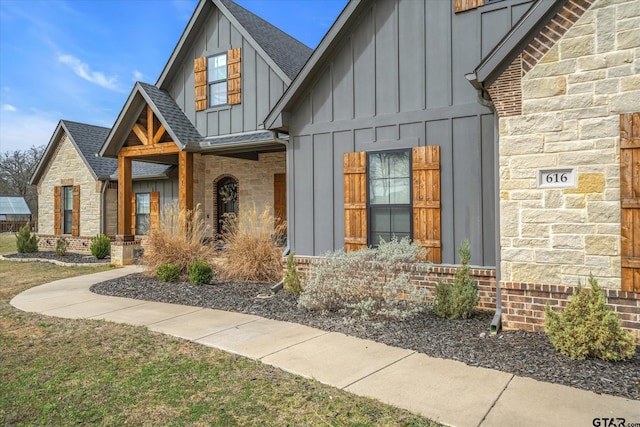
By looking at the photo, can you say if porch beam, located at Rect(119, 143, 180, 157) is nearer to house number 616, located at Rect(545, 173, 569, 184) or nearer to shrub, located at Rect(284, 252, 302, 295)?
shrub, located at Rect(284, 252, 302, 295)

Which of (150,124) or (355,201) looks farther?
(150,124)

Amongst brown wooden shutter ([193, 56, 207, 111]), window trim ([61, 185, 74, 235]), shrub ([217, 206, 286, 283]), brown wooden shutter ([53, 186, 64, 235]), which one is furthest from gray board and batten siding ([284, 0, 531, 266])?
brown wooden shutter ([53, 186, 64, 235])

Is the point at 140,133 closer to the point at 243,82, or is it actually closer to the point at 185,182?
the point at 185,182

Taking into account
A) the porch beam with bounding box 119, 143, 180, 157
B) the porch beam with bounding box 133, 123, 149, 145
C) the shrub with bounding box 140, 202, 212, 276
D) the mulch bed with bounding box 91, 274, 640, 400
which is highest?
the porch beam with bounding box 133, 123, 149, 145

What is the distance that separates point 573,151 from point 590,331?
2077 millimetres

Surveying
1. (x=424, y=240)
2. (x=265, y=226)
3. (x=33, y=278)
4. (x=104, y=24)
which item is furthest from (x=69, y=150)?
(x=424, y=240)

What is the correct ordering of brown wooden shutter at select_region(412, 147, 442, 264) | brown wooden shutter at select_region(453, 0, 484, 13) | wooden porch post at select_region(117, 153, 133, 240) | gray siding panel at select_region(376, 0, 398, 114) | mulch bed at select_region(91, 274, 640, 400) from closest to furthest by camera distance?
mulch bed at select_region(91, 274, 640, 400), brown wooden shutter at select_region(453, 0, 484, 13), brown wooden shutter at select_region(412, 147, 442, 264), gray siding panel at select_region(376, 0, 398, 114), wooden porch post at select_region(117, 153, 133, 240)

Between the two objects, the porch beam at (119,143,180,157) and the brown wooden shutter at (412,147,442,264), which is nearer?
the brown wooden shutter at (412,147,442,264)

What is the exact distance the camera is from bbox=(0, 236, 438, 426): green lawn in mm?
3443

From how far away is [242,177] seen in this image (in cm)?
1412

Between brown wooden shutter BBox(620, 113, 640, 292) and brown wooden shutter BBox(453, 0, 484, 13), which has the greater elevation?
brown wooden shutter BBox(453, 0, 484, 13)

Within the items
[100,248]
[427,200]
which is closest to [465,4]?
[427,200]

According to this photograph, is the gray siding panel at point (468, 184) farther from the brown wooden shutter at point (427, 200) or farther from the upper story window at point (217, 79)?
the upper story window at point (217, 79)

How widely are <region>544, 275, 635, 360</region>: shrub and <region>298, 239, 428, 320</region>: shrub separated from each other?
189cm
